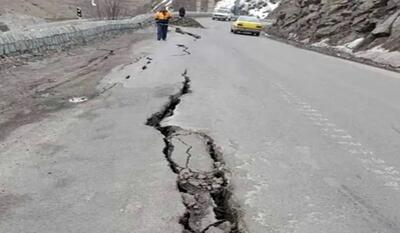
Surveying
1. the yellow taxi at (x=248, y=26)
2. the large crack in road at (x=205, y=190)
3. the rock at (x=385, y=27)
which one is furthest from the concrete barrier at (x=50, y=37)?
the rock at (x=385, y=27)

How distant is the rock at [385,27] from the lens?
22.4m

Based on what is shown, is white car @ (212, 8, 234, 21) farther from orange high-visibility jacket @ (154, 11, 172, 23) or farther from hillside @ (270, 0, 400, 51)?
orange high-visibility jacket @ (154, 11, 172, 23)

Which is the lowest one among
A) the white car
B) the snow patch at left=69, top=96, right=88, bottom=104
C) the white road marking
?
the white car

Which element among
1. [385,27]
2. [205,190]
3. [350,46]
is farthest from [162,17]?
[205,190]

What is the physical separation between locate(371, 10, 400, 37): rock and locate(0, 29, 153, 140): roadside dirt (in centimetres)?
1131

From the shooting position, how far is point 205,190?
4961 millimetres

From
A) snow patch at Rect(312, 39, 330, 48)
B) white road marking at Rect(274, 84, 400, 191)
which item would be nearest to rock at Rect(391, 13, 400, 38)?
snow patch at Rect(312, 39, 330, 48)

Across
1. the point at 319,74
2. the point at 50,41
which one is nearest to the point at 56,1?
the point at 50,41

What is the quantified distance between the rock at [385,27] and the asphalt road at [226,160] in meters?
12.2

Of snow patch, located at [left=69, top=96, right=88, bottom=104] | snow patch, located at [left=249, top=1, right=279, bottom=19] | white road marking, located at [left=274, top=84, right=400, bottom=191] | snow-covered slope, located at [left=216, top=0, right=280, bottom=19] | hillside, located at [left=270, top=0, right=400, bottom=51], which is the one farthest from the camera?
snow-covered slope, located at [left=216, top=0, right=280, bottom=19]

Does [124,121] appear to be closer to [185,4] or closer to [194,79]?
[194,79]

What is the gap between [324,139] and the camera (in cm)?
695

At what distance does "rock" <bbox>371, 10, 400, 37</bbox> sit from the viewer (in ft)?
73.6

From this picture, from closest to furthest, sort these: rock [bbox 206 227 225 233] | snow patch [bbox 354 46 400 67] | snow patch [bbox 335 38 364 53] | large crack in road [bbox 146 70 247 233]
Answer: rock [bbox 206 227 225 233], large crack in road [bbox 146 70 247 233], snow patch [bbox 354 46 400 67], snow patch [bbox 335 38 364 53]
